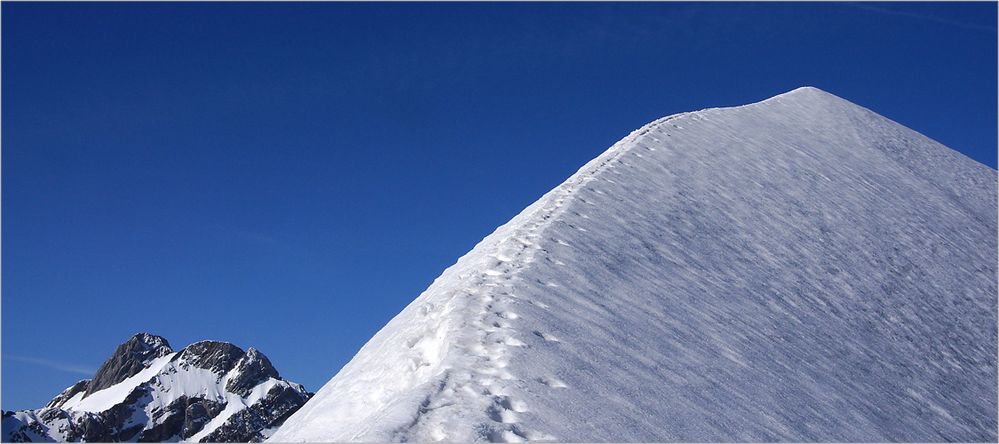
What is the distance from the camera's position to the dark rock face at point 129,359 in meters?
152

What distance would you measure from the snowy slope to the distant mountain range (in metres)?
128

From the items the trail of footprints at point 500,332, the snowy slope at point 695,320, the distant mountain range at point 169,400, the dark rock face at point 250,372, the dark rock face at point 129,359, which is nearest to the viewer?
the trail of footprints at point 500,332

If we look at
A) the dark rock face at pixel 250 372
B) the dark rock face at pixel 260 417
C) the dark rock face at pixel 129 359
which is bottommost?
the dark rock face at pixel 260 417

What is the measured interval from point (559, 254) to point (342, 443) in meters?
3.64

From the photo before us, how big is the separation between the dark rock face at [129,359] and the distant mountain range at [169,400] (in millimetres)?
185

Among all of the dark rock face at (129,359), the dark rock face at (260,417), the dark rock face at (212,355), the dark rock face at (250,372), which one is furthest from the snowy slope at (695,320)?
the dark rock face at (129,359)

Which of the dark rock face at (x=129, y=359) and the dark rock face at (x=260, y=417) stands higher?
the dark rock face at (x=129, y=359)

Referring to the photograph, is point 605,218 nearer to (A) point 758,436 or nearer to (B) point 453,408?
(A) point 758,436

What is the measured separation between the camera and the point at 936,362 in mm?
9398

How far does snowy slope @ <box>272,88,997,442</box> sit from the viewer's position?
5.21 meters

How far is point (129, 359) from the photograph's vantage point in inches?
5994

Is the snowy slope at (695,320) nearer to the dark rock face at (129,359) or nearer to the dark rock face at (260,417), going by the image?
the dark rock face at (260,417)

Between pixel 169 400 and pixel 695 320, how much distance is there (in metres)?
151

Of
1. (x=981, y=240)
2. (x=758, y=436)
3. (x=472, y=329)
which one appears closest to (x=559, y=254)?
(x=472, y=329)
